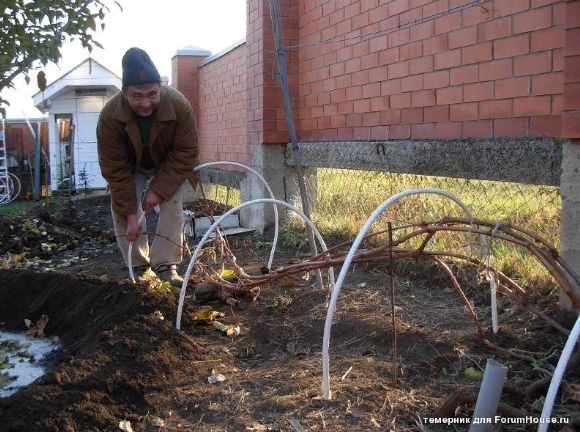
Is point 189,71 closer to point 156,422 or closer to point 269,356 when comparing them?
point 269,356

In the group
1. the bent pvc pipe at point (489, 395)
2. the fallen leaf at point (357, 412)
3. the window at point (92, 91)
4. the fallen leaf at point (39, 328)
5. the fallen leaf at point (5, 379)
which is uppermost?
the window at point (92, 91)

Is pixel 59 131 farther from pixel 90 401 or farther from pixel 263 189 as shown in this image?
pixel 90 401

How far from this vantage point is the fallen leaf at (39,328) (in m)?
4.02

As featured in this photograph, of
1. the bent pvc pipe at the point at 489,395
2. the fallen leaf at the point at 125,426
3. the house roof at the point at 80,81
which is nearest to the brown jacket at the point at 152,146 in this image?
the fallen leaf at the point at 125,426

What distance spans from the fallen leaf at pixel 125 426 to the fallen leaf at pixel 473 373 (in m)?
1.48

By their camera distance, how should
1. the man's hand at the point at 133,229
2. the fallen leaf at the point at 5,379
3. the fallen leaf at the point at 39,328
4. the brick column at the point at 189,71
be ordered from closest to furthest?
the fallen leaf at the point at 5,379, the fallen leaf at the point at 39,328, the man's hand at the point at 133,229, the brick column at the point at 189,71

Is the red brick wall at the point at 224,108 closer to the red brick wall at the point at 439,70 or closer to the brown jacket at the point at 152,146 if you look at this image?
the red brick wall at the point at 439,70

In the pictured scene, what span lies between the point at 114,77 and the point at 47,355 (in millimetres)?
14344

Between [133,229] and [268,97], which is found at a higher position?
[268,97]

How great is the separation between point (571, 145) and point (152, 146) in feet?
9.53

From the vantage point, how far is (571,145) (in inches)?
121

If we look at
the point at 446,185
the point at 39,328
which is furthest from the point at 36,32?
the point at 446,185

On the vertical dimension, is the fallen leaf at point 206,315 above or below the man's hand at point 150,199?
below

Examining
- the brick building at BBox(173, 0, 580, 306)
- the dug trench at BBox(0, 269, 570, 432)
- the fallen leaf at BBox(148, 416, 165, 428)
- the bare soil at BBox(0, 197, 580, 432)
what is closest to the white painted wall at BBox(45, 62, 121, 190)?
the brick building at BBox(173, 0, 580, 306)
